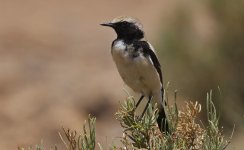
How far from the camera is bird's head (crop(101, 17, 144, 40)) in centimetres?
678

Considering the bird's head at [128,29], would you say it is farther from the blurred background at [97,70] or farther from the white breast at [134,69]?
the blurred background at [97,70]

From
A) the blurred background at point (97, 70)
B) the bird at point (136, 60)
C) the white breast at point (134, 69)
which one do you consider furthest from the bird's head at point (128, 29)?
the blurred background at point (97, 70)

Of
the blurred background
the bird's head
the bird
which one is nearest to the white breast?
the bird

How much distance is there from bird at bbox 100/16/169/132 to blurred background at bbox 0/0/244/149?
6.59 m

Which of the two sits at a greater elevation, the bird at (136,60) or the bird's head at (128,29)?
the bird's head at (128,29)

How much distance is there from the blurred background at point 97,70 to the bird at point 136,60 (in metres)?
6.59

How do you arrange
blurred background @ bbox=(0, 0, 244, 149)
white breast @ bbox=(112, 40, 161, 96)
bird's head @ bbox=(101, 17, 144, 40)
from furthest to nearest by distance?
blurred background @ bbox=(0, 0, 244, 149) → bird's head @ bbox=(101, 17, 144, 40) → white breast @ bbox=(112, 40, 161, 96)

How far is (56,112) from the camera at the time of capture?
18953 millimetres

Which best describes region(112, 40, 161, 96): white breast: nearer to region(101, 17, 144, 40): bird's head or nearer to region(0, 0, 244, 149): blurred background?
region(101, 17, 144, 40): bird's head

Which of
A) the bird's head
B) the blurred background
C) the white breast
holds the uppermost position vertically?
the blurred background

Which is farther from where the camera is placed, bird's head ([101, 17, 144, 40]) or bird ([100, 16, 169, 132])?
bird's head ([101, 17, 144, 40])

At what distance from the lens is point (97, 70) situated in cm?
2227

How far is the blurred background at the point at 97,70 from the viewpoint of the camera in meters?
17.2

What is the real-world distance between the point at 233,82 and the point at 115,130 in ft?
9.64
